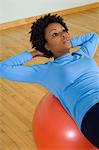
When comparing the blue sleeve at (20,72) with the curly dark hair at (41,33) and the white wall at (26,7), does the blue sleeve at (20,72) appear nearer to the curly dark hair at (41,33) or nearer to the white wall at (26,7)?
the curly dark hair at (41,33)

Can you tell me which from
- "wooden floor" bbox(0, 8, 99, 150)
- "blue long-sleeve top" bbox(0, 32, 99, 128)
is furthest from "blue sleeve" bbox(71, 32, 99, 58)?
"wooden floor" bbox(0, 8, 99, 150)

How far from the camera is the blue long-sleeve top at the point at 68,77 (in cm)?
142

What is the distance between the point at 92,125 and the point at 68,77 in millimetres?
278

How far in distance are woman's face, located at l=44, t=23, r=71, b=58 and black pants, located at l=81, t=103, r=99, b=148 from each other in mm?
405

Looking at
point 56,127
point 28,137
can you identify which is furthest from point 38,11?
point 56,127

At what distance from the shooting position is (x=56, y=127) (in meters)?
1.44

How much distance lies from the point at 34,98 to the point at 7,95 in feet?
0.80

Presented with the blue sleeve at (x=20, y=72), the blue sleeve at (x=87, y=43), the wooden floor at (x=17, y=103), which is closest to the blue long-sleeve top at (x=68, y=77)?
the blue sleeve at (x=20, y=72)

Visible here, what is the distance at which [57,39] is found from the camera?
160 cm

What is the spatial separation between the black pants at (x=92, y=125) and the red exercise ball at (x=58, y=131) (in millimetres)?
63

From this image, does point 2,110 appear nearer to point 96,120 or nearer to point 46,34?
point 46,34

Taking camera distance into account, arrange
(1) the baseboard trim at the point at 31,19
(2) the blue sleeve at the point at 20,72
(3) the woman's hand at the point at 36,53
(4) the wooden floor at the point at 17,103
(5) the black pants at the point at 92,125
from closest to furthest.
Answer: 1. (5) the black pants at the point at 92,125
2. (2) the blue sleeve at the point at 20,72
3. (3) the woman's hand at the point at 36,53
4. (4) the wooden floor at the point at 17,103
5. (1) the baseboard trim at the point at 31,19

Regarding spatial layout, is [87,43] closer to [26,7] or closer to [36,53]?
[36,53]

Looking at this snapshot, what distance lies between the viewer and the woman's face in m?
1.59
